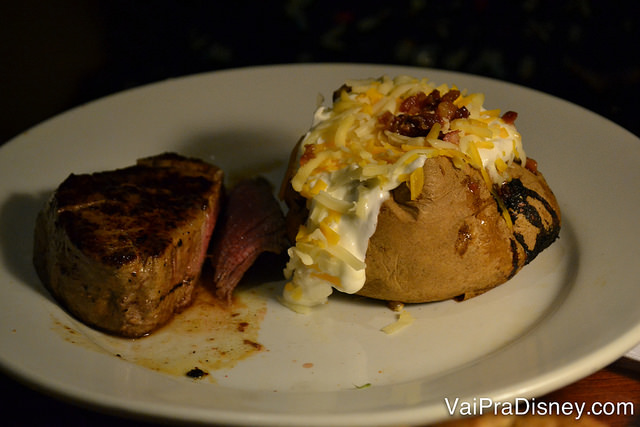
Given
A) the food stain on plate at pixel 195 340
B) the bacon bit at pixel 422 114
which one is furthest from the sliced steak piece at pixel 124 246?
the bacon bit at pixel 422 114

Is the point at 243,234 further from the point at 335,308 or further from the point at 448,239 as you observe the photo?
the point at 448,239

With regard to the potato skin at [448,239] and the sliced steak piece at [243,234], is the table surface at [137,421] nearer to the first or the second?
the potato skin at [448,239]

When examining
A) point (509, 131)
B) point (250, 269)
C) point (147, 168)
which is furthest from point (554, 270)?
point (147, 168)

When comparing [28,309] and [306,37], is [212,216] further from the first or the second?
[306,37]

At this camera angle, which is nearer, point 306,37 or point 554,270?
point 554,270

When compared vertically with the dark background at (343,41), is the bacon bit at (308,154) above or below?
above

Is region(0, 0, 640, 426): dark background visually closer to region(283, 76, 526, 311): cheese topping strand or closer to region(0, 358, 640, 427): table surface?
region(283, 76, 526, 311): cheese topping strand
